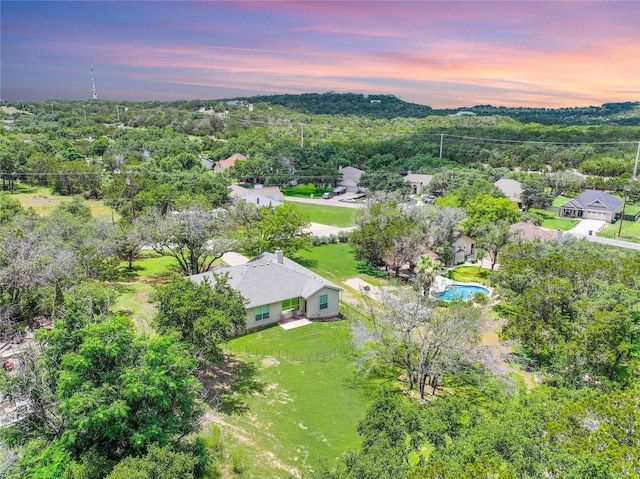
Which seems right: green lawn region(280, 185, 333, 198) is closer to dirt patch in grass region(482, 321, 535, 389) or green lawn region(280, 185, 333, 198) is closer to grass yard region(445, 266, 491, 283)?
grass yard region(445, 266, 491, 283)

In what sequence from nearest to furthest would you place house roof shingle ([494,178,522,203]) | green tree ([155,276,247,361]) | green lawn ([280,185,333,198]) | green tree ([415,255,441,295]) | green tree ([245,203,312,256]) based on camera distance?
green tree ([155,276,247,361])
green tree ([415,255,441,295])
green tree ([245,203,312,256])
house roof shingle ([494,178,522,203])
green lawn ([280,185,333,198])

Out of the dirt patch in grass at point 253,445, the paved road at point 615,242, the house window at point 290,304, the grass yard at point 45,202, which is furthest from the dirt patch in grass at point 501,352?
the grass yard at point 45,202

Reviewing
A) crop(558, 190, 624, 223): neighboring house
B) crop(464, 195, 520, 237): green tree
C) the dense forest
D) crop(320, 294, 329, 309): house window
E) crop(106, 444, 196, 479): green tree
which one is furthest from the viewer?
crop(558, 190, 624, 223): neighboring house

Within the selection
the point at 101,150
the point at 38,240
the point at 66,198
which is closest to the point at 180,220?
the point at 38,240

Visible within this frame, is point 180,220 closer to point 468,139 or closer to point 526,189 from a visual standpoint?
point 526,189

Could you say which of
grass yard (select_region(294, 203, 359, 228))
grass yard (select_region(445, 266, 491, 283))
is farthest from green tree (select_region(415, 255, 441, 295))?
grass yard (select_region(294, 203, 359, 228))

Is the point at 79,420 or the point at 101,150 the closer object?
the point at 79,420
